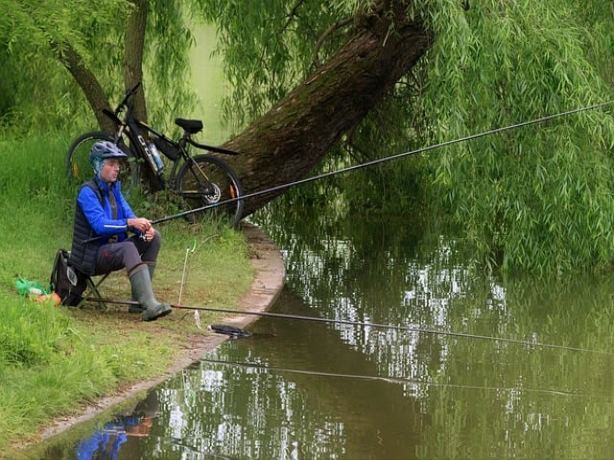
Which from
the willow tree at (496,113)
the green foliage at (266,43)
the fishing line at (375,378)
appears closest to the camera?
the fishing line at (375,378)

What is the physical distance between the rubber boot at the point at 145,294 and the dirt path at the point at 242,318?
0.30 m

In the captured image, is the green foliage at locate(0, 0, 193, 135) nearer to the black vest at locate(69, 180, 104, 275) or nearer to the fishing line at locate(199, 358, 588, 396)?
the black vest at locate(69, 180, 104, 275)

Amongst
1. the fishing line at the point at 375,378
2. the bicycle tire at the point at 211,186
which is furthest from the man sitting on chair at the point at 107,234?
the bicycle tire at the point at 211,186

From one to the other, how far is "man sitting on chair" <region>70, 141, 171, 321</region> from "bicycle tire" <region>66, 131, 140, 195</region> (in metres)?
3.25

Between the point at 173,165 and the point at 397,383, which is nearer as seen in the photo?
the point at 397,383

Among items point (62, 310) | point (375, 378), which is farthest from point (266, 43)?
point (375, 378)

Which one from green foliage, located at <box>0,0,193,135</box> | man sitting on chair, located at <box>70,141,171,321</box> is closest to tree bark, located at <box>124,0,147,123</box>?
green foliage, located at <box>0,0,193,135</box>

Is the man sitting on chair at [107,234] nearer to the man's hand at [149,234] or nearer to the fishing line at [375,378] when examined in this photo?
the man's hand at [149,234]

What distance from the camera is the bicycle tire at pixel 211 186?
1154cm

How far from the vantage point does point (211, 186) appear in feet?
37.8

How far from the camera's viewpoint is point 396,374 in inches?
314

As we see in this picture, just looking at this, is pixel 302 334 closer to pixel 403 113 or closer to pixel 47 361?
pixel 47 361

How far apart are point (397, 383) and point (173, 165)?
4.72 meters

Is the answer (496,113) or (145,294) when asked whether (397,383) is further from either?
(496,113)
